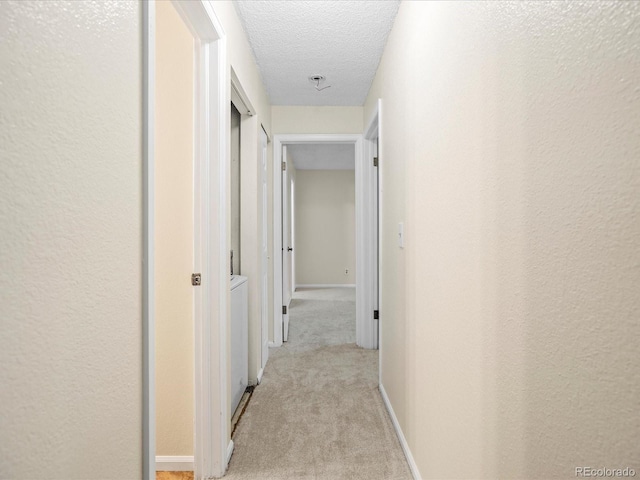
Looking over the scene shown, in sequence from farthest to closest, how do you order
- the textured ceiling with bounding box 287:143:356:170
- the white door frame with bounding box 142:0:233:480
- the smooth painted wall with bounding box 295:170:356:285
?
the smooth painted wall with bounding box 295:170:356:285, the textured ceiling with bounding box 287:143:356:170, the white door frame with bounding box 142:0:233:480

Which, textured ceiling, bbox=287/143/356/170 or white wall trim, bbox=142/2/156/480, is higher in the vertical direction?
textured ceiling, bbox=287/143/356/170

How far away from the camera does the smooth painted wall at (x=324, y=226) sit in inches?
323

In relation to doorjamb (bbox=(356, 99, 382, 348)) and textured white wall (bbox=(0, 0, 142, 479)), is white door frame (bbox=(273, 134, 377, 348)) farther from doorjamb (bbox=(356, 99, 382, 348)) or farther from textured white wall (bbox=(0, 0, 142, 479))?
textured white wall (bbox=(0, 0, 142, 479))

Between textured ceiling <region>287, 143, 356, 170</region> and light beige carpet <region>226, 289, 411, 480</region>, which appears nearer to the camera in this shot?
light beige carpet <region>226, 289, 411, 480</region>

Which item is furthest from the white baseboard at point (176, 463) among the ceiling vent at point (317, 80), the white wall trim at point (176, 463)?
the ceiling vent at point (317, 80)

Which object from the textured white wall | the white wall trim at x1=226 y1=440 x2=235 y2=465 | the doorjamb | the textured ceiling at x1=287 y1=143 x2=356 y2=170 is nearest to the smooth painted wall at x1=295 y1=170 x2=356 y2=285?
the textured ceiling at x1=287 y1=143 x2=356 y2=170

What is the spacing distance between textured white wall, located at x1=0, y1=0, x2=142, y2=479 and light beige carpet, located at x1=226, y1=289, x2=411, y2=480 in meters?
1.19

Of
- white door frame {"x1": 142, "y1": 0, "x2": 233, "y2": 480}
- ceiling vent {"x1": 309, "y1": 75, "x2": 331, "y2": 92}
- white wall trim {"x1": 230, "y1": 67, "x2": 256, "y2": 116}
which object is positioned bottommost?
white door frame {"x1": 142, "y1": 0, "x2": 233, "y2": 480}

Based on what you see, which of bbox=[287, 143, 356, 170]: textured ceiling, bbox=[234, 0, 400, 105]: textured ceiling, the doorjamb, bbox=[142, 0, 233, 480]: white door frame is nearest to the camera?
bbox=[142, 0, 233, 480]: white door frame

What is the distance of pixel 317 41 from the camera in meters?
2.54

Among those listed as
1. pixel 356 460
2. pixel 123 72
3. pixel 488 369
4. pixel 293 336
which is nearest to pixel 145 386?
pixel 123 72

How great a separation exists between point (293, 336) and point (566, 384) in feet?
12.1

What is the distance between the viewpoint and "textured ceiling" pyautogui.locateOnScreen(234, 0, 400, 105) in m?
2.18

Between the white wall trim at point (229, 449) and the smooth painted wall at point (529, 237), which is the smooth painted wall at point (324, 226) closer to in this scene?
the white wall trim at point (229, 449)
